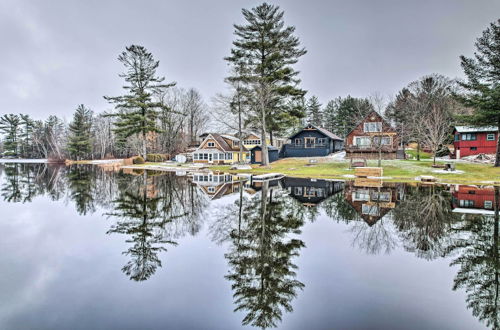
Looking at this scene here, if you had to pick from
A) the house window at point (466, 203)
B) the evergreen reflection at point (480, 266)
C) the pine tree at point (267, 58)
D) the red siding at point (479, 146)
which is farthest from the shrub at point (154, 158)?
the red siding at point (479, 146)

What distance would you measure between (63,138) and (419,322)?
96.6 m

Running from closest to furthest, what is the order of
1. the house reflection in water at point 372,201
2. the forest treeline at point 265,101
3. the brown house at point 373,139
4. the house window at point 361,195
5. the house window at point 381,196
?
the house reflection in water at point 372,201 < the house window at point 381,196 < the house window at point 361,195 < the forest treeline at point 265,101 < the brown house at point 373,139

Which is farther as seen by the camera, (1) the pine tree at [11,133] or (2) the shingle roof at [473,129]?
(1) the pine tree at [11,133]

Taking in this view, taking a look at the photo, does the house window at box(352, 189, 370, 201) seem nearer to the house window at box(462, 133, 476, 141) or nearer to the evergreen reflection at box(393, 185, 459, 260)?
the evergreen reflection at box(393, 185, 459, 260)

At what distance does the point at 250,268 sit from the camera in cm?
612

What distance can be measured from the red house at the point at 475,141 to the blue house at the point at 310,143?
18304 millimetres

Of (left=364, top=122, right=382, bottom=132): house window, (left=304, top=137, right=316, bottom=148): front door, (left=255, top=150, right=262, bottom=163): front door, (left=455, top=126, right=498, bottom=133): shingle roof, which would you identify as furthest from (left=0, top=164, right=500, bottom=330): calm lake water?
(left=455, top=126, right=498, bottom=133): shingle roof

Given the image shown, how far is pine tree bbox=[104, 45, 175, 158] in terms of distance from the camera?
4709 cm

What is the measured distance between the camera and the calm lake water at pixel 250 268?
450cm

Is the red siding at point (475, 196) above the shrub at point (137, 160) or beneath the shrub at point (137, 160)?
beneath

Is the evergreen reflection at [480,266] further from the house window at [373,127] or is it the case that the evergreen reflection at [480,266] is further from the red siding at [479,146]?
the red siding at [479,146]

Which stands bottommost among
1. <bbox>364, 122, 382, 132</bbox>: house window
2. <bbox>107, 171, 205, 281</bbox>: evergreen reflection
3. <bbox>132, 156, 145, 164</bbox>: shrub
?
<bbox>107, 171, 205, 281</bbox>: evergreen reflection

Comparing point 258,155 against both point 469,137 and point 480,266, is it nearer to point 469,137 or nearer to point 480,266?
point 469,137

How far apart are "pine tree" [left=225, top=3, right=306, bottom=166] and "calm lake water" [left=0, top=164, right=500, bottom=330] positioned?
2609 cm
